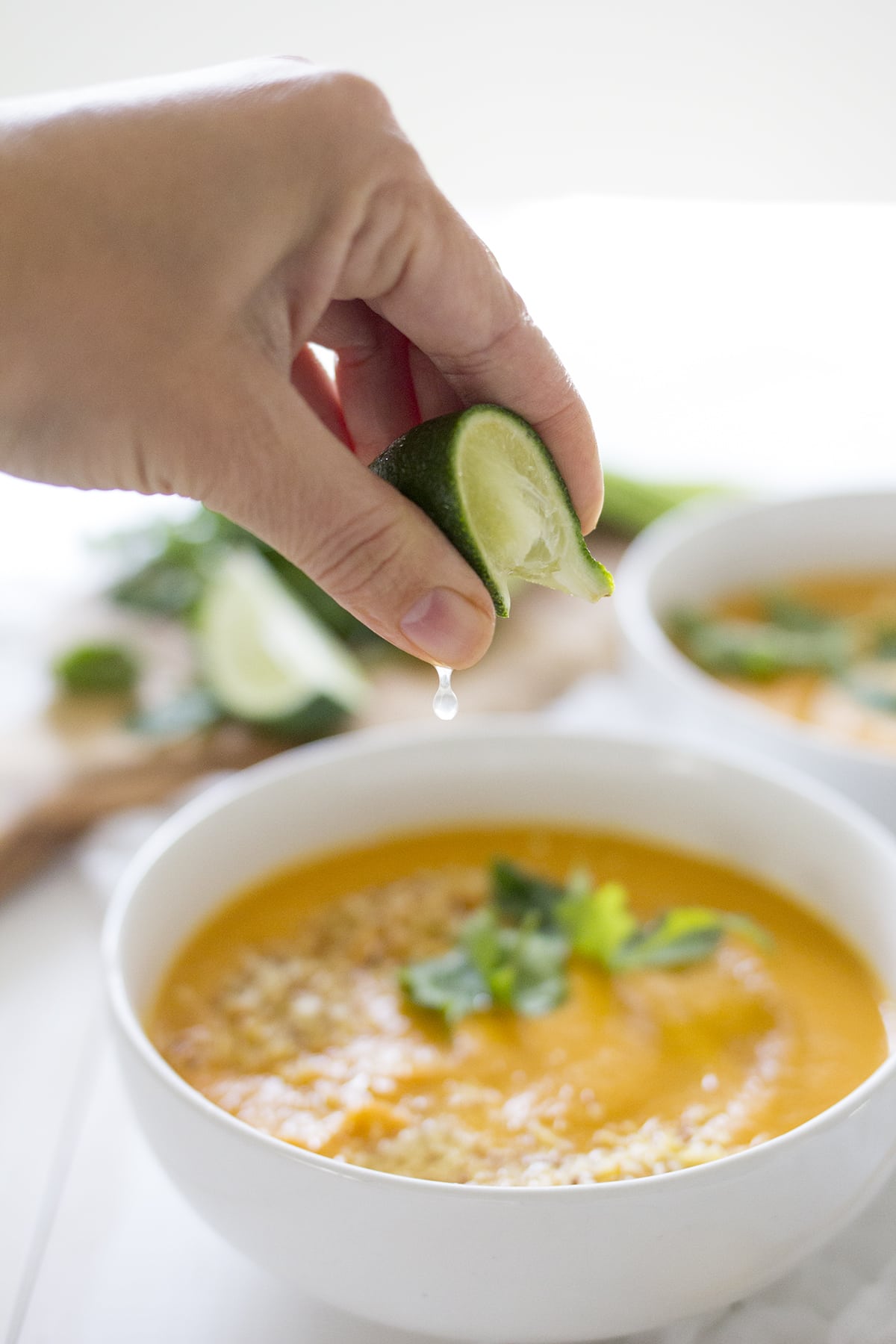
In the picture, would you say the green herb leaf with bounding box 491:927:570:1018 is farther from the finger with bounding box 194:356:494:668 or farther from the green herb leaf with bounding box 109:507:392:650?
the green herb leaf with bounding box 109:507:392:650

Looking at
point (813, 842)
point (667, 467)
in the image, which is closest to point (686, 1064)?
point (813, 842)

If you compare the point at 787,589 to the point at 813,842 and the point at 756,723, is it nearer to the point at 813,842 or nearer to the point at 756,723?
the point at 756,723

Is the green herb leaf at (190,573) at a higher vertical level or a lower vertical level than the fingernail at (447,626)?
lower

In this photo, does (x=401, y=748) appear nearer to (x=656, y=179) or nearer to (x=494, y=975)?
(x=494, y=975)

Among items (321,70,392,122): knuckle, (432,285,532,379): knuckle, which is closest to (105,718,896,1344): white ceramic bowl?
(432,285,532,379): knuckle

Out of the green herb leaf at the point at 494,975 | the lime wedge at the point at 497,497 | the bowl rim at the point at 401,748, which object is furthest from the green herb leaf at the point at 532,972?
the lime wedge at the point at 497,497

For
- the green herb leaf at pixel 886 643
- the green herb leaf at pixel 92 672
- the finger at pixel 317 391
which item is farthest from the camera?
the green herb leaf at pixel 886 643

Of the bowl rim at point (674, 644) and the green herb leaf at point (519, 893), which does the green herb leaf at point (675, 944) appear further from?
the bowl rim at point (674, 644)
